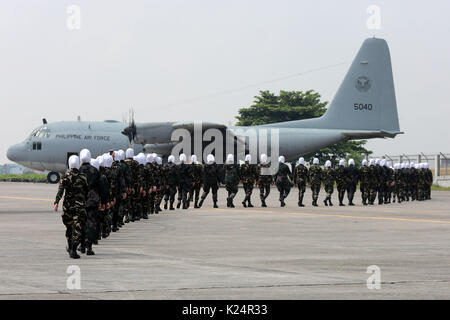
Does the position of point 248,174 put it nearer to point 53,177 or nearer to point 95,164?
point 95,164

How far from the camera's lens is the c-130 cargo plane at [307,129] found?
177ft

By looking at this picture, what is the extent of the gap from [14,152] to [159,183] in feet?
101

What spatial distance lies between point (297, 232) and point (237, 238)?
2.40 meters

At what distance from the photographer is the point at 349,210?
3139cm

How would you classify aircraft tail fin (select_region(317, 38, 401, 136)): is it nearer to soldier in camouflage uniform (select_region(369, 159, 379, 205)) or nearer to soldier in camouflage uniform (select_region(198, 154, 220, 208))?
soldier in camouflage uniform (select_region(369, 159, 379, 205))

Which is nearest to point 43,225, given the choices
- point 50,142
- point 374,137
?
point 50,142

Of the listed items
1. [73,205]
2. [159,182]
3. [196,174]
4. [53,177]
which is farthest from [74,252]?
[53,177]

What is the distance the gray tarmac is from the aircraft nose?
30.3m

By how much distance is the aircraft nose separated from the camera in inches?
2202

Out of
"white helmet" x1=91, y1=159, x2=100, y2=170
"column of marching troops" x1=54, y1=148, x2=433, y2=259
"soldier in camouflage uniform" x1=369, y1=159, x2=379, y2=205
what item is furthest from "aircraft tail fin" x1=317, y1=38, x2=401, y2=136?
"white helmet" x1=91, y1=159, x2=100, y2=170

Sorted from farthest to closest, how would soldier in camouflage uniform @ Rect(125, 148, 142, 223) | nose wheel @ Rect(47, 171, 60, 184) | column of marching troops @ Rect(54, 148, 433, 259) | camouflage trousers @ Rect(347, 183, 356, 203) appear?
nose wheel @ Rect(47, 171, 60, 184), camouflage trousers @ Rect(347, 183, 356, 203), soldier in camouflage uniform @ Rect(125, 148, 142, 223), column of marching troops @ Rect(54, 148, 433, 259)

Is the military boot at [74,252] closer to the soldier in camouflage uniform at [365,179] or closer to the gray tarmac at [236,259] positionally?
the gray tarmac at [236,259]

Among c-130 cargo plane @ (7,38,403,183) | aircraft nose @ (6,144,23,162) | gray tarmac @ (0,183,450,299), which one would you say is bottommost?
gray tarmac @ (0,183,450,299)

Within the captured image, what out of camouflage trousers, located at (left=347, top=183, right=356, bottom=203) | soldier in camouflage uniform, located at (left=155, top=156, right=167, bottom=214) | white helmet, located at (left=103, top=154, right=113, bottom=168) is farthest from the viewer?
camouflage trousers, located at (left=347, top=183, right=356, bottom=203)
